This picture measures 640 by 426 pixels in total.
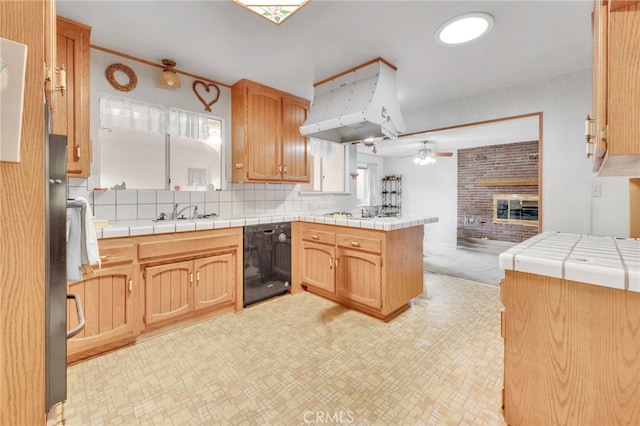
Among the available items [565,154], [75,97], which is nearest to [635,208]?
[565,154]

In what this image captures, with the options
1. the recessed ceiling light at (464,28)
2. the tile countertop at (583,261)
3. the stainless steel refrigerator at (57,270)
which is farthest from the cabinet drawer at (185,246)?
the recessed ceiling light at (464,28)

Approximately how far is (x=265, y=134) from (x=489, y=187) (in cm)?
527

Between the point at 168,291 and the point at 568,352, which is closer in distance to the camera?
the point at 568,352

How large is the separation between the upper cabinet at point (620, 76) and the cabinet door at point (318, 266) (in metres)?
2.06

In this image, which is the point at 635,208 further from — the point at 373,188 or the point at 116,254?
the point at 373,188

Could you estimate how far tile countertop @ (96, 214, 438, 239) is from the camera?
1.89m

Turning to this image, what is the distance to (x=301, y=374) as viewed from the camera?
65.0 inches

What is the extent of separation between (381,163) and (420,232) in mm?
5038

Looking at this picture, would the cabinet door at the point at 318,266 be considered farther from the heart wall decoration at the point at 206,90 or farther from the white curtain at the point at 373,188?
the white curtain at the point at 373,188

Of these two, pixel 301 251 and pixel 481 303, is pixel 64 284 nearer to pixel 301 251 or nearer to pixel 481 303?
pixel 301 251

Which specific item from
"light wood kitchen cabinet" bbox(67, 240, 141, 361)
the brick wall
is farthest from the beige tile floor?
the brick wall

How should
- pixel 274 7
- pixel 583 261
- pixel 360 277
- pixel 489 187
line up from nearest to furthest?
pixel 583 261
pixel 274 7
pixel 360 277
pixel 489 187

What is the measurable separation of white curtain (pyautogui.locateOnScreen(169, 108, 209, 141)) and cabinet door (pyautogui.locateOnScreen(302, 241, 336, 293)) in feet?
5.07

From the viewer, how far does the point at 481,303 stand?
2.75 m
